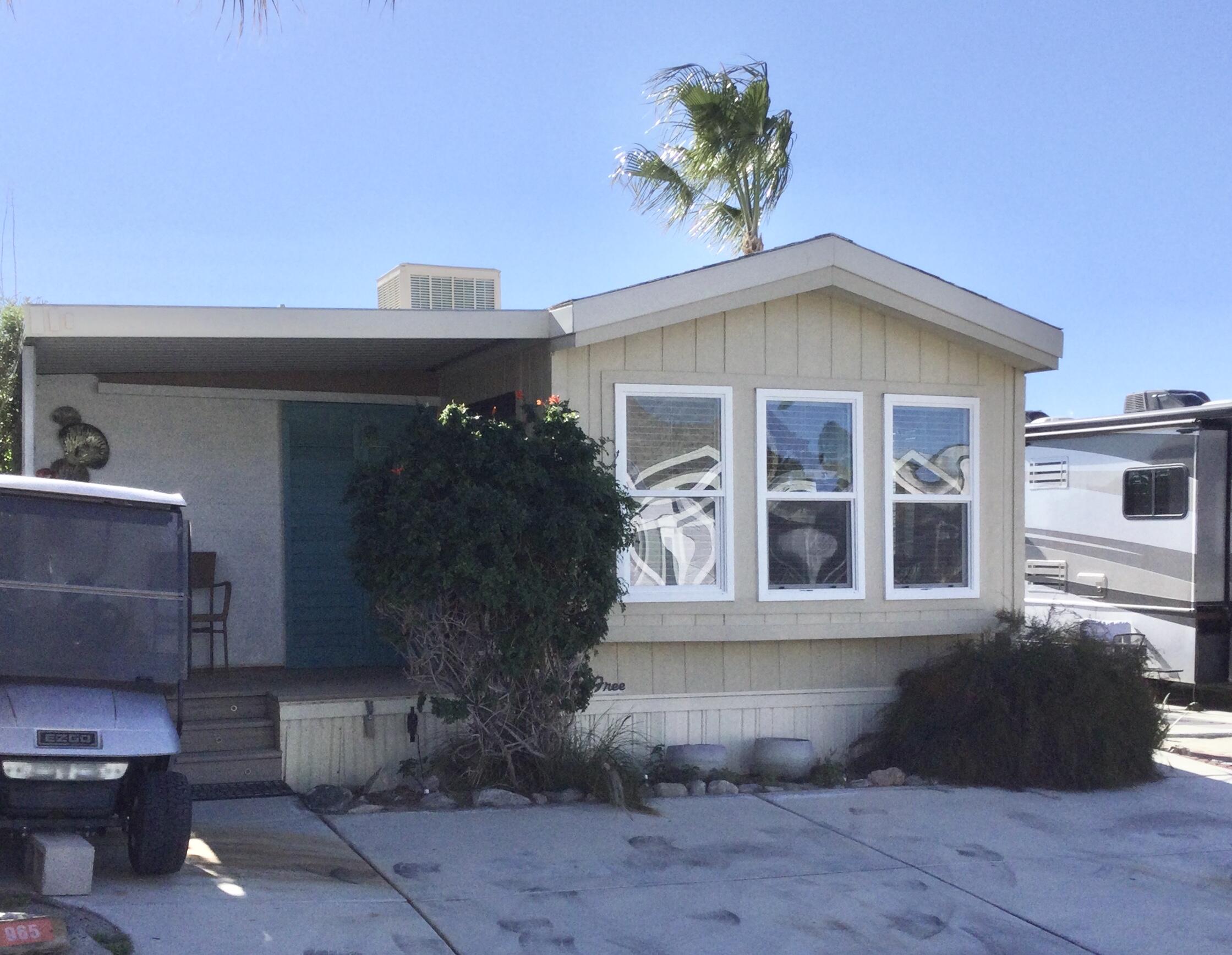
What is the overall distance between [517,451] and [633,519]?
3.66 ft

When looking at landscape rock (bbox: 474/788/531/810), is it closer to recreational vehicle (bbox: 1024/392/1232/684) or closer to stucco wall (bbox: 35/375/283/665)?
stucco wall (bbox: 35/375/283/665)

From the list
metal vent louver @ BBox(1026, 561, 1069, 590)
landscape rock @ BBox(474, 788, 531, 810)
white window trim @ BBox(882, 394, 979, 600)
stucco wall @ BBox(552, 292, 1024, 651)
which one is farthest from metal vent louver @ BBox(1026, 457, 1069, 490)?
landscape rock @ BBox(474, 788, 531, 810)

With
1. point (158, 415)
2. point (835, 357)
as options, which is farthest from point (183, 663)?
point (835, 357)

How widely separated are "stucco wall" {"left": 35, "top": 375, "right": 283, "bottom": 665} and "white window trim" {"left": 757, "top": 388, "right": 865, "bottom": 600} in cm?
391

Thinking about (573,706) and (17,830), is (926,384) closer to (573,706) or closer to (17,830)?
(573,706)

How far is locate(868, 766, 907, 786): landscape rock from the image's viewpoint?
8.50 metres

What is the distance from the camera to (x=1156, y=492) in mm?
12242

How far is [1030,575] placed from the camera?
45.5 feet

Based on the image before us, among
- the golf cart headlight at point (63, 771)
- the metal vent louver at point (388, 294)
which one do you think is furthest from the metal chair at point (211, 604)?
the golf cart headlight at point (63, 771)

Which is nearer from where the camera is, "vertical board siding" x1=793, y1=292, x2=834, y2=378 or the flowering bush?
the flowering bush

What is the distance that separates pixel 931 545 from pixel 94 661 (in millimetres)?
5913

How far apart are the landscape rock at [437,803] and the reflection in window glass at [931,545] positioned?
3611 mm

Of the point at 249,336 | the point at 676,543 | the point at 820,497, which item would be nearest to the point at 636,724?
the point at 676,543

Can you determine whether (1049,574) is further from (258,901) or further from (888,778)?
(258,901)
